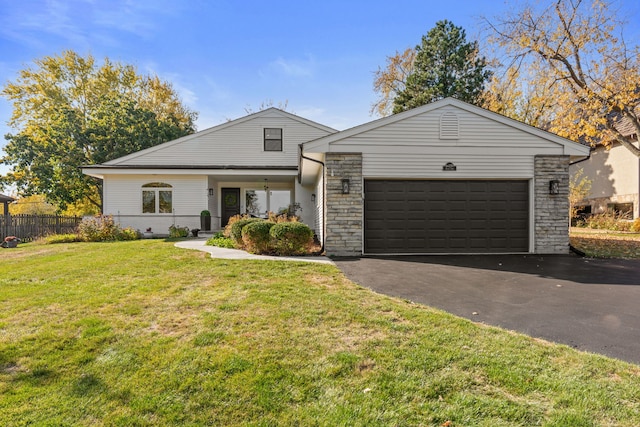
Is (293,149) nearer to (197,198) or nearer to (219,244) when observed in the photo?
(197,198)

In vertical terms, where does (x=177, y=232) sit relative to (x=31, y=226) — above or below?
below

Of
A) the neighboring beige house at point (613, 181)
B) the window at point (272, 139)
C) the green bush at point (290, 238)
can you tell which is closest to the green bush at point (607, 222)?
the neighboring beige house at point (613, 181)

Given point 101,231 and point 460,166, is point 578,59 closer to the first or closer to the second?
point 460,166

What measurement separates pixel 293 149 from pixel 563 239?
Answer: 12170 millimetres

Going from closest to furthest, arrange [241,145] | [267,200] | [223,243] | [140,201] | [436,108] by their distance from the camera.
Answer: [436,108], [223,243], [140,201], [241,145], [267,200]

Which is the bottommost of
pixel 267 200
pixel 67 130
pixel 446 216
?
pixel 446 216

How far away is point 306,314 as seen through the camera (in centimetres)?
411

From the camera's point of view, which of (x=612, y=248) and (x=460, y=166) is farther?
(x=612, y=248)

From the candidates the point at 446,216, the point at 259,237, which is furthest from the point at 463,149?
the point at 259,237

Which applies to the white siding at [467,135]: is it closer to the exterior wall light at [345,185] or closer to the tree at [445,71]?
the exterior wall light at [345,185]

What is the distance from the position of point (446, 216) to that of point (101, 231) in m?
13.1

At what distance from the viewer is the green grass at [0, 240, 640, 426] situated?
2.29 metres

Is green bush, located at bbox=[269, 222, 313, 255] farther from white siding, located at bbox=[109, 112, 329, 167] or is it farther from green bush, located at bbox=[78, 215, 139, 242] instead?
white siding, located at bbox=[109, 112, 329, 167]

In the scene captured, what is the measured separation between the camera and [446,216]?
Answer: 939cm
